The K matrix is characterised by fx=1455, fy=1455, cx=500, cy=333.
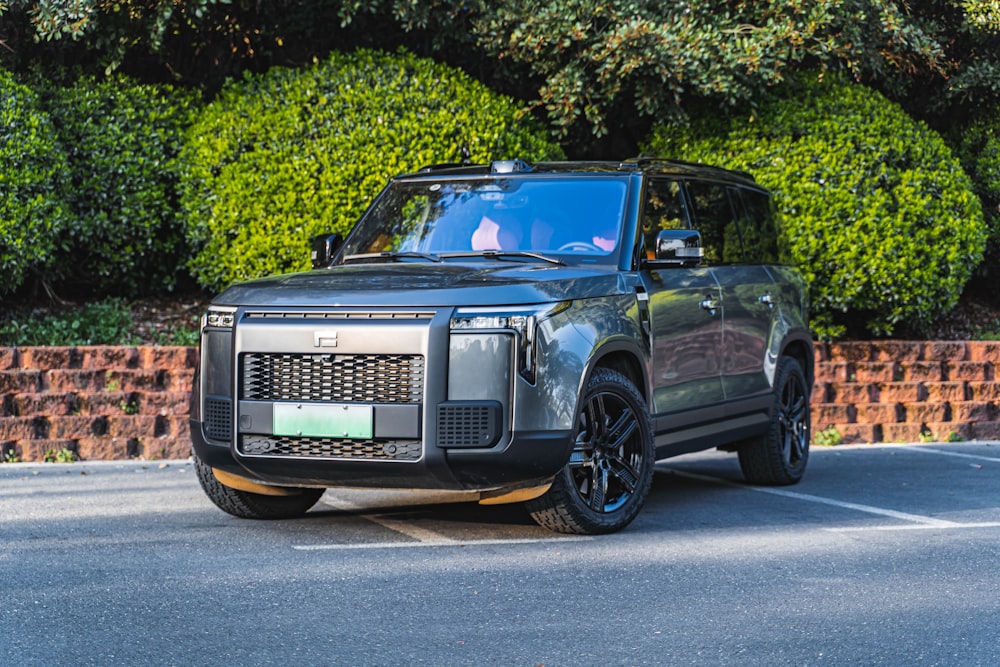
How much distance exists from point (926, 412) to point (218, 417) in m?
7.79

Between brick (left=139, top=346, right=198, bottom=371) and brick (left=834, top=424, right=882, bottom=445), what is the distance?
222 inches

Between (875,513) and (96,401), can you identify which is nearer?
(875,513)

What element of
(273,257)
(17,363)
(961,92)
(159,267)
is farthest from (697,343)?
(961,92)

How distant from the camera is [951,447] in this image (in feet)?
41.0

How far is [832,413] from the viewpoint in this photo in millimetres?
12820

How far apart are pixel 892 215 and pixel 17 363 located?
7.50 metres

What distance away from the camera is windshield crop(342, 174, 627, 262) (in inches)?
314

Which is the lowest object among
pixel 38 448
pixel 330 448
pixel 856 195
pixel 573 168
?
pixel 38 448

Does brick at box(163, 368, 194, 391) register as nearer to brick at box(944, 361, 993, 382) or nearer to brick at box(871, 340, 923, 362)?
brick at box(871, 340, 923, 362)

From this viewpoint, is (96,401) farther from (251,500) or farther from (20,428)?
(251,500)

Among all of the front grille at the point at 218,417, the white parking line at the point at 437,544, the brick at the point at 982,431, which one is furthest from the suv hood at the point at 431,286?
the brick at the point at 982,431

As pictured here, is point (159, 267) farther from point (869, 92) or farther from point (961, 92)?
point (961, 92)

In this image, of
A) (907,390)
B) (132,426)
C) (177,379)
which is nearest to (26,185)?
(177,379)

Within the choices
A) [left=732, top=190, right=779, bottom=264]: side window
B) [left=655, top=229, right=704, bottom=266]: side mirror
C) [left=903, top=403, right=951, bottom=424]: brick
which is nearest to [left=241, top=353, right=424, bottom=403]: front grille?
[left=655, top=229, right=704, bottom=266]: side mirror
